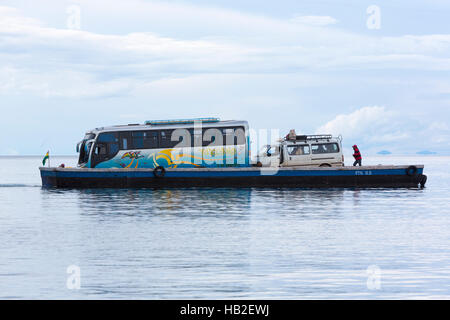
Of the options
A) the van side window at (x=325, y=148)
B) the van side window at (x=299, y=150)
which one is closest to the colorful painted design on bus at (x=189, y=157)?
the van side window at (x=299, y=150)

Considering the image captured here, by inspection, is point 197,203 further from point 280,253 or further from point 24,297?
point 24,297

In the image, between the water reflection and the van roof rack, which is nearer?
the water reflection

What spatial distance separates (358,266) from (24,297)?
22.4 feet

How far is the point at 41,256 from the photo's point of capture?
14.9m

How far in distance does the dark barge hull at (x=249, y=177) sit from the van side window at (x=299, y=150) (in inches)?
41.2

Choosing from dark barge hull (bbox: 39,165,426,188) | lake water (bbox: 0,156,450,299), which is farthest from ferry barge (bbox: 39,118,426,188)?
lake water (bbox: 0,156,450,299)

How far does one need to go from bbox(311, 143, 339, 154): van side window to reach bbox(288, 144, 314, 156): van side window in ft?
1.14

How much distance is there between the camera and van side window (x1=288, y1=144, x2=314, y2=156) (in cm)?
3338

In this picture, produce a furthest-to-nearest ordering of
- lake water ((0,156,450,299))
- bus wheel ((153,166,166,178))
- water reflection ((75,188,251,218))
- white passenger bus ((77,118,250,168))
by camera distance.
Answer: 1. white passenger bus ((77,118,250,168))
2. bus wheel ((153,166,166,178))
3. water reflection ((75,188,251,218))
4. lake water ((0,156,450,299))

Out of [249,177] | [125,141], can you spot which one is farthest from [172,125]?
[249,177]

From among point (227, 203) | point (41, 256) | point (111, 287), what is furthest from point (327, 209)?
point (111, 287)

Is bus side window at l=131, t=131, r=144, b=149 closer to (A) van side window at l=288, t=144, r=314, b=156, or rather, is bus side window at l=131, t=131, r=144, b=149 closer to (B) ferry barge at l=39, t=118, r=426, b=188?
(B) ferry barge at l=39, t=118, r=426, b=188
